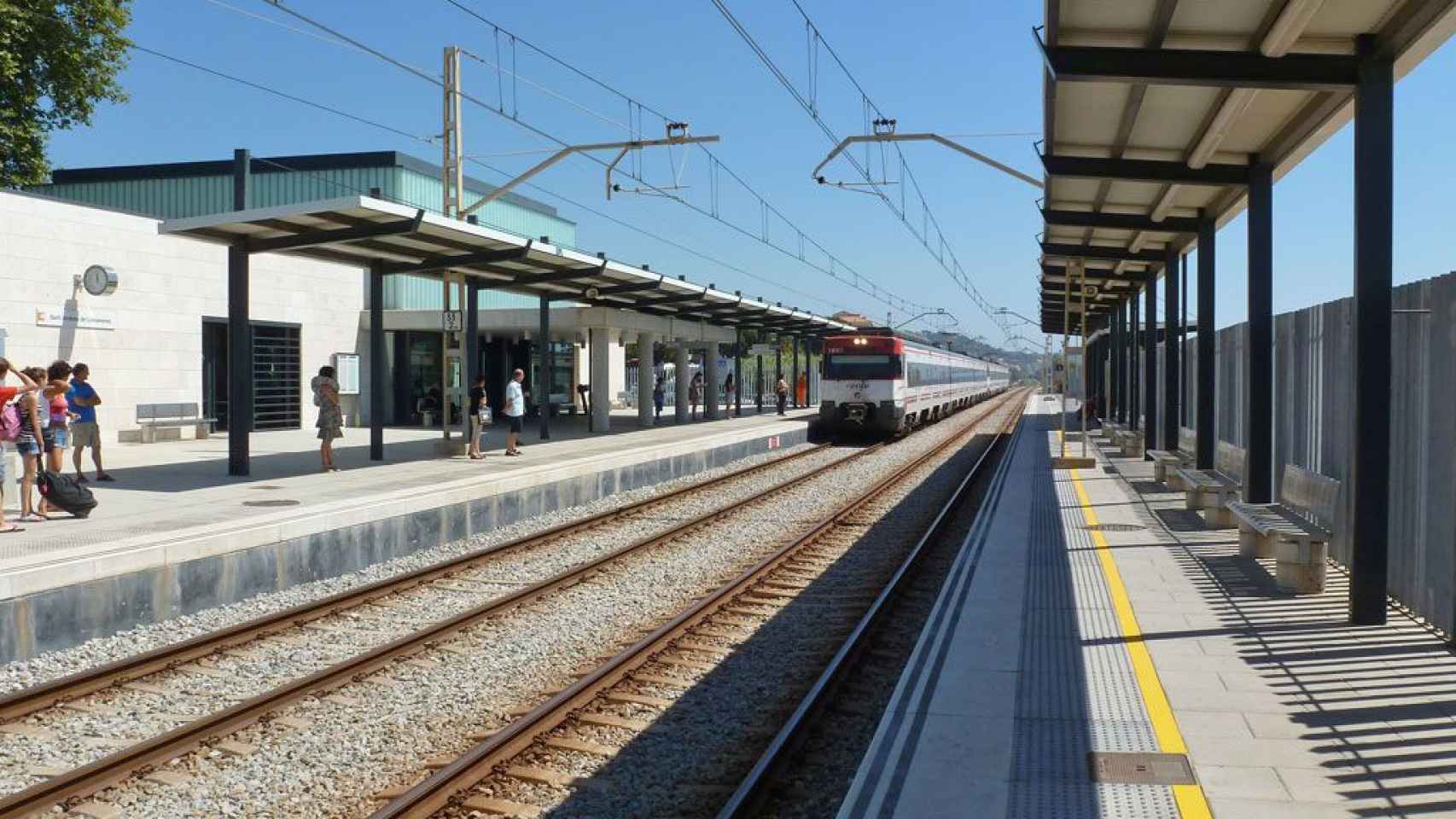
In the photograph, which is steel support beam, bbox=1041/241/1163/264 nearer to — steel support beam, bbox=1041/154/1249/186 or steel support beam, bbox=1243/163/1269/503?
steel support beam, bbox=1041/154/1249/186

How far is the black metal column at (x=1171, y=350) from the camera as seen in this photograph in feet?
64.0

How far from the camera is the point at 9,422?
11320mm

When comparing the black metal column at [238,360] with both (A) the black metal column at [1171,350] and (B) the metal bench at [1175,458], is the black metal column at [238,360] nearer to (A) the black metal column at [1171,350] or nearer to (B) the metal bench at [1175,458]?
(B) the metal bench at [1175,458]

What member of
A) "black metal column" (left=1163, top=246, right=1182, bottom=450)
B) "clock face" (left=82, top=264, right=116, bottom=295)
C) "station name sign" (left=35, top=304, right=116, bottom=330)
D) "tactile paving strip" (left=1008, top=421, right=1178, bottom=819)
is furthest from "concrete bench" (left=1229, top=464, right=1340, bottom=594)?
"clock face" (left=82, top=264, right=116, bottom=295)

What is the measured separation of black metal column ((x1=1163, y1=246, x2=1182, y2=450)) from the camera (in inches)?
768

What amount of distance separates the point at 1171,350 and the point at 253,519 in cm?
1416

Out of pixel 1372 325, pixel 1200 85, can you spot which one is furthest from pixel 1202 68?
pixel 1372 325

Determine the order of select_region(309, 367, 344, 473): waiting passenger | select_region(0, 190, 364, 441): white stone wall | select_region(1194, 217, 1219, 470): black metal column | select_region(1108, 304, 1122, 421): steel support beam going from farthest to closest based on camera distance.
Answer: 1. select_region(1108, 304, 1122, 421): steel support beam
2. select_region(0, 190, 364, 441): white stone wall
3. select_region(309, 367, 344, 473): waiting passenger
4. select_region(1194, 217, 1219, 470): black metal column

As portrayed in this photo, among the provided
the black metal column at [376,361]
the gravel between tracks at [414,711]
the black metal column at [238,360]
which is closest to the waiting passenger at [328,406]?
the black metal column at [238,360]

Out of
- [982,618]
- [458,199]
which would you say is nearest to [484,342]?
[458,199]

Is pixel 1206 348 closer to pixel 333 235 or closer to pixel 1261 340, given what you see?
pixel 1261 340

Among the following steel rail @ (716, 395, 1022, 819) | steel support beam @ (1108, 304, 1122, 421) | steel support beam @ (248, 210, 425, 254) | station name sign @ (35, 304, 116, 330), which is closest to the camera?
steel rail @ (716, 395, 1022, 819)

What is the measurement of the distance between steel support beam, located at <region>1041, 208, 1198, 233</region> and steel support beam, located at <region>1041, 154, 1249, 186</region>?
365 centimetres

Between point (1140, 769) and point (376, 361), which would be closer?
point (1140, 769)
